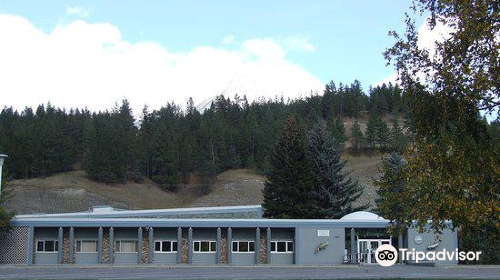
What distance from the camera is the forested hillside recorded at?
4149 inches

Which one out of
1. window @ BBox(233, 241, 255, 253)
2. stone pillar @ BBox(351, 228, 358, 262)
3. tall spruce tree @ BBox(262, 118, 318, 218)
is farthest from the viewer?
tall spruce tree @ BBox(262, 118, 318, 218)

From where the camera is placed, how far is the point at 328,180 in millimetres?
58094

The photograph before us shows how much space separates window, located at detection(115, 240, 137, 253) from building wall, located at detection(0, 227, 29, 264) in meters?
6.49

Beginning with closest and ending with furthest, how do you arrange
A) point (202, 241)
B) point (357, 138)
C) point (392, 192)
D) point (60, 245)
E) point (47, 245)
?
point (392, 192) < point (60, 245) < point (47, 245) < point (202, 241) < point (357, 138)

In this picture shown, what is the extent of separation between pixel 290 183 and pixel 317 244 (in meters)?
16.6

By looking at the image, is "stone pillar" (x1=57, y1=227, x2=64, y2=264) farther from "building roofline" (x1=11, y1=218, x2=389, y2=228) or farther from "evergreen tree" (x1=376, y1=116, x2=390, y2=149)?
"evergreen tree" (x1=376, y1=116, x2=390, y2=149)

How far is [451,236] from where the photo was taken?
4291cm

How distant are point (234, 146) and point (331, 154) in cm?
5974

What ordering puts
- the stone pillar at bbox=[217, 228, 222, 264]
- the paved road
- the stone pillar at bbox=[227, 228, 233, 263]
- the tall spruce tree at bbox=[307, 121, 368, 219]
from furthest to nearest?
the tall spruce tree at bbox=[307, 121, 368, 219], the stone pillar at bbox=[217, 228, 222, 264], the stone pillar at bbox=[227, 228, 233, 263], the paved road

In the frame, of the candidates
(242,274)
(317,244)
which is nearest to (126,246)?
(317,244)

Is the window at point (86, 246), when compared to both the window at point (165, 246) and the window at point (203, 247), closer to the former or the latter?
the window at point (165, 246)

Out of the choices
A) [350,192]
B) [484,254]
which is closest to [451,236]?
[484,254]

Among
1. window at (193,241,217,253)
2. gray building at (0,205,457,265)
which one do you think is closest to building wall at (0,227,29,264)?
gray building at (0,205,457,265)

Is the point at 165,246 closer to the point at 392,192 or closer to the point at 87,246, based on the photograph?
the point at 87,246
